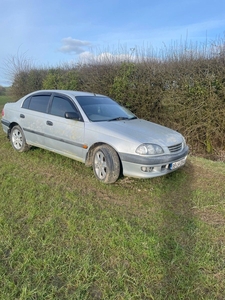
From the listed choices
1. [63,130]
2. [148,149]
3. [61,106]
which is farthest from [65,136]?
[148,149]

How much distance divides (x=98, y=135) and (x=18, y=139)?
2.62 meters

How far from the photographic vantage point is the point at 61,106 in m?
4.65

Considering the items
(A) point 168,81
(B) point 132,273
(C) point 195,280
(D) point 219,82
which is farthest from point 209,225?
(A) point 168,81

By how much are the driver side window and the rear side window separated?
0.75 feet

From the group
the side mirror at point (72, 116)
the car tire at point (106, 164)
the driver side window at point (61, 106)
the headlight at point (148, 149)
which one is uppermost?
the driver side window at point (61, 106)

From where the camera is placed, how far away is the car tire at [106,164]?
3.75 m

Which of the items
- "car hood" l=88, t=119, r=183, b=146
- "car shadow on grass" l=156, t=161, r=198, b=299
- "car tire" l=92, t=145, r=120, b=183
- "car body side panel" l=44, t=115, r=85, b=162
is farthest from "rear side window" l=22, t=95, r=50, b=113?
"car shadow on grass" l=156, t=161, r=198, b=299

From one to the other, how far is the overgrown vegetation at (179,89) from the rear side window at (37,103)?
3799 millimetres

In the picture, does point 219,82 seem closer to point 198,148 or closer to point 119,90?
point 198,148

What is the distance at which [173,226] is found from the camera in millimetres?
2803

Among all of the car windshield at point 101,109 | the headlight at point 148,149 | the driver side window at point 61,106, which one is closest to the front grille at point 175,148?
the headlight at point 148,149

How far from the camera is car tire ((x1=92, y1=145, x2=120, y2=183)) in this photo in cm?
375

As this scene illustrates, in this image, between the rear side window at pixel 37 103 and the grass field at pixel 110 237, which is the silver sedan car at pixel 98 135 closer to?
the rear side window at pixel 37 103

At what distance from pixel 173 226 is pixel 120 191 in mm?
1155
